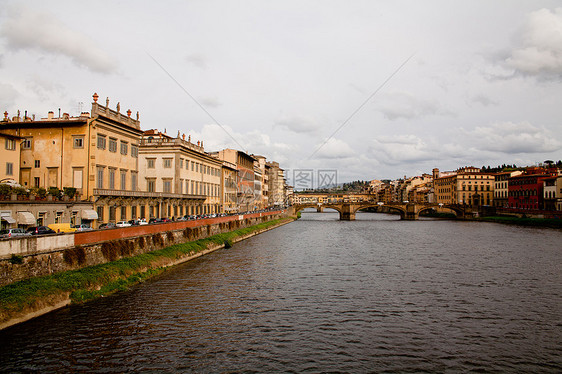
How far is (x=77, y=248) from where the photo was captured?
2189cm

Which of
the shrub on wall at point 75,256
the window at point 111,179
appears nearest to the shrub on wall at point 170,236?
the window at point 111,179

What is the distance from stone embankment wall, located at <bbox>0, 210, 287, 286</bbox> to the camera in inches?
699

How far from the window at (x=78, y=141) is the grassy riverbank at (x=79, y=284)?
11.8 m

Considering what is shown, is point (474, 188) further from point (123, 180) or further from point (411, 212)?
point (123, 180)

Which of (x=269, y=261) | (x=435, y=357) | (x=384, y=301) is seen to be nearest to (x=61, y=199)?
(x=269, y=261)

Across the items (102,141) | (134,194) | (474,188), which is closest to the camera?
(102,141)

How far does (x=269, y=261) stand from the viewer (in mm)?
35219

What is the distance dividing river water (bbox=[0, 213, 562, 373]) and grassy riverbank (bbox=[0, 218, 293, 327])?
0.64m

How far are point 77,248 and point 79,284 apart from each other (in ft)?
7.44

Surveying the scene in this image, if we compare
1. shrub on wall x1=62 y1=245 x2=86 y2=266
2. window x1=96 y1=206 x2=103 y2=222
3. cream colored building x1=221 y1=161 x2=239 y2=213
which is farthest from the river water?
cream colored building x1=221 y1=161 x2=239 y2=213

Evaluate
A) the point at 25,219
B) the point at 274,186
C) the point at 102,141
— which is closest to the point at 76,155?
the point at 102,141

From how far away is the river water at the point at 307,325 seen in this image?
14305mm

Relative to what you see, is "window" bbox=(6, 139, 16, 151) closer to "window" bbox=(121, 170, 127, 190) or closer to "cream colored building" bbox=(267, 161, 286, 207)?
"window" bbox=(121, 170, 127, 190)

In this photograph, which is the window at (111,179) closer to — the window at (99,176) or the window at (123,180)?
the window at (99,176)
